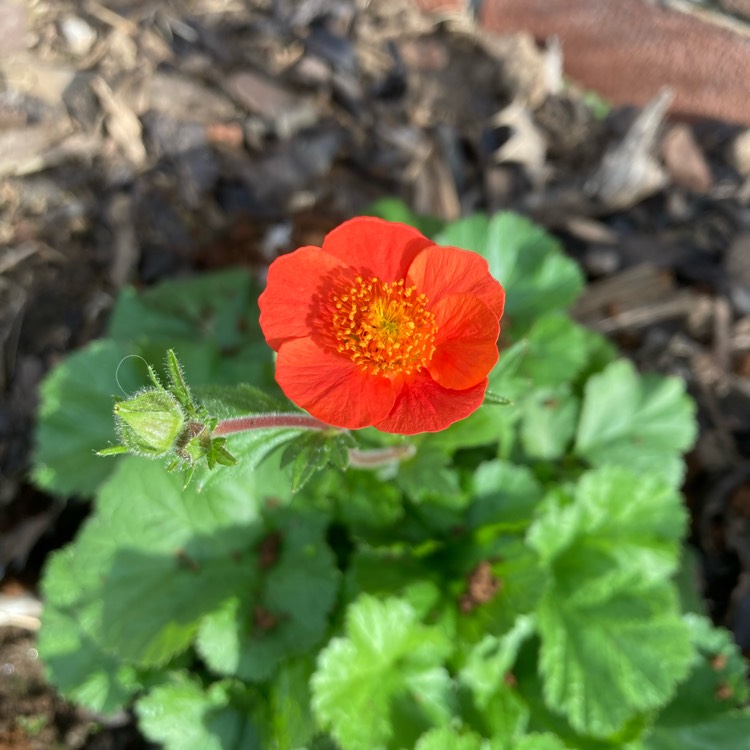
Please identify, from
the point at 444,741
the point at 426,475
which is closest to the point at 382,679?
the point at 444,741

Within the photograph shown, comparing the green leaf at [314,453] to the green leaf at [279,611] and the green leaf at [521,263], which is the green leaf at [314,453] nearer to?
the green leaf at [279,611]

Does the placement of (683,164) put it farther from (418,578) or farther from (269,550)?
(269,550)

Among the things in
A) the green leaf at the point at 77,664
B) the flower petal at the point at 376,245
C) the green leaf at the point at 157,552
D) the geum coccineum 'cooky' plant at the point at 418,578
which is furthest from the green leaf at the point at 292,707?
the flower petal at the point at 376,245

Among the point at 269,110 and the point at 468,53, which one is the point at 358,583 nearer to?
the point at 269,110

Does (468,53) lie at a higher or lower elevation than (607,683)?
higher

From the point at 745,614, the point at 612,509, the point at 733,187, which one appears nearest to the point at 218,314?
the point at 612,509

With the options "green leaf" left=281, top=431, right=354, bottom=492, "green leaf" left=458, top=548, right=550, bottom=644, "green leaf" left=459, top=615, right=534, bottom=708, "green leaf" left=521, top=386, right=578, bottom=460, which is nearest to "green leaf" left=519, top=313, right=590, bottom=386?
"green leaf" left=521, top=386, right=578, bottom=460

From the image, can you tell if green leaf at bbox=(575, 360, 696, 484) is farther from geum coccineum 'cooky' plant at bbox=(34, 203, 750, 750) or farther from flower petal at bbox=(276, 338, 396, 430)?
flower petal at bbox=(276, 338, 396, 430)
